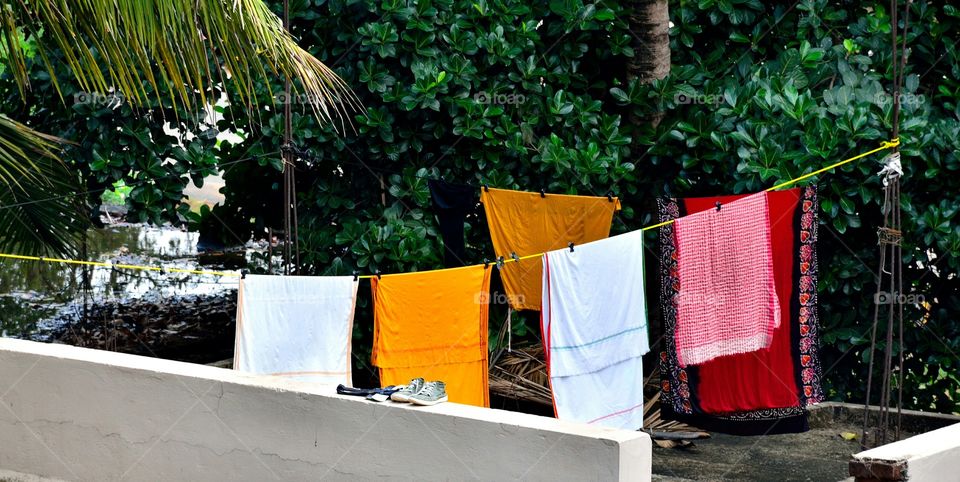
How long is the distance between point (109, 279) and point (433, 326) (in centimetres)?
546

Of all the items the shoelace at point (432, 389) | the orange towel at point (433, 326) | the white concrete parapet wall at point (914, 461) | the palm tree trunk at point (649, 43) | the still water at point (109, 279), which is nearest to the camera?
the white concrete parapet wall at point (914, 461)

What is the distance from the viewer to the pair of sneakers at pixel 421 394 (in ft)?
16.7

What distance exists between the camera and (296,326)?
679cm

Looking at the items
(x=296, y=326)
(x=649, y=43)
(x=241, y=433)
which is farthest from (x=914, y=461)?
(x=649, y=43)

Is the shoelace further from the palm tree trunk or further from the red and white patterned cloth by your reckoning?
the palm tree trunk

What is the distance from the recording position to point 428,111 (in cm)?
850

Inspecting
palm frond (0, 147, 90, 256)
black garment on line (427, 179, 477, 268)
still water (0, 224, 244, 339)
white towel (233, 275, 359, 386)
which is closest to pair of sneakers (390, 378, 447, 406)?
white towel (233, 275, 359, 386)

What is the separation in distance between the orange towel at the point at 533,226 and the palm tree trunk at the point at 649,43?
139 centimetres

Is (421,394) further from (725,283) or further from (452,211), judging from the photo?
(452,211)

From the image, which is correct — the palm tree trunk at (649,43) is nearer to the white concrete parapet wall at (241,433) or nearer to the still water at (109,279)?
the still water at (109,279)

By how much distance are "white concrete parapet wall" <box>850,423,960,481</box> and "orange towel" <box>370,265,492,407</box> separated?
2.62 m

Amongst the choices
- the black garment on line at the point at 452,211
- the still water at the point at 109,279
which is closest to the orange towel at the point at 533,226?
the black garment on line at the point at 452,211

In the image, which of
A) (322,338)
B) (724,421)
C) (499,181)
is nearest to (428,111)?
(499,181)

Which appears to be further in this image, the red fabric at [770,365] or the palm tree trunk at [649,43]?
the palm tree trunk at [649,43]
